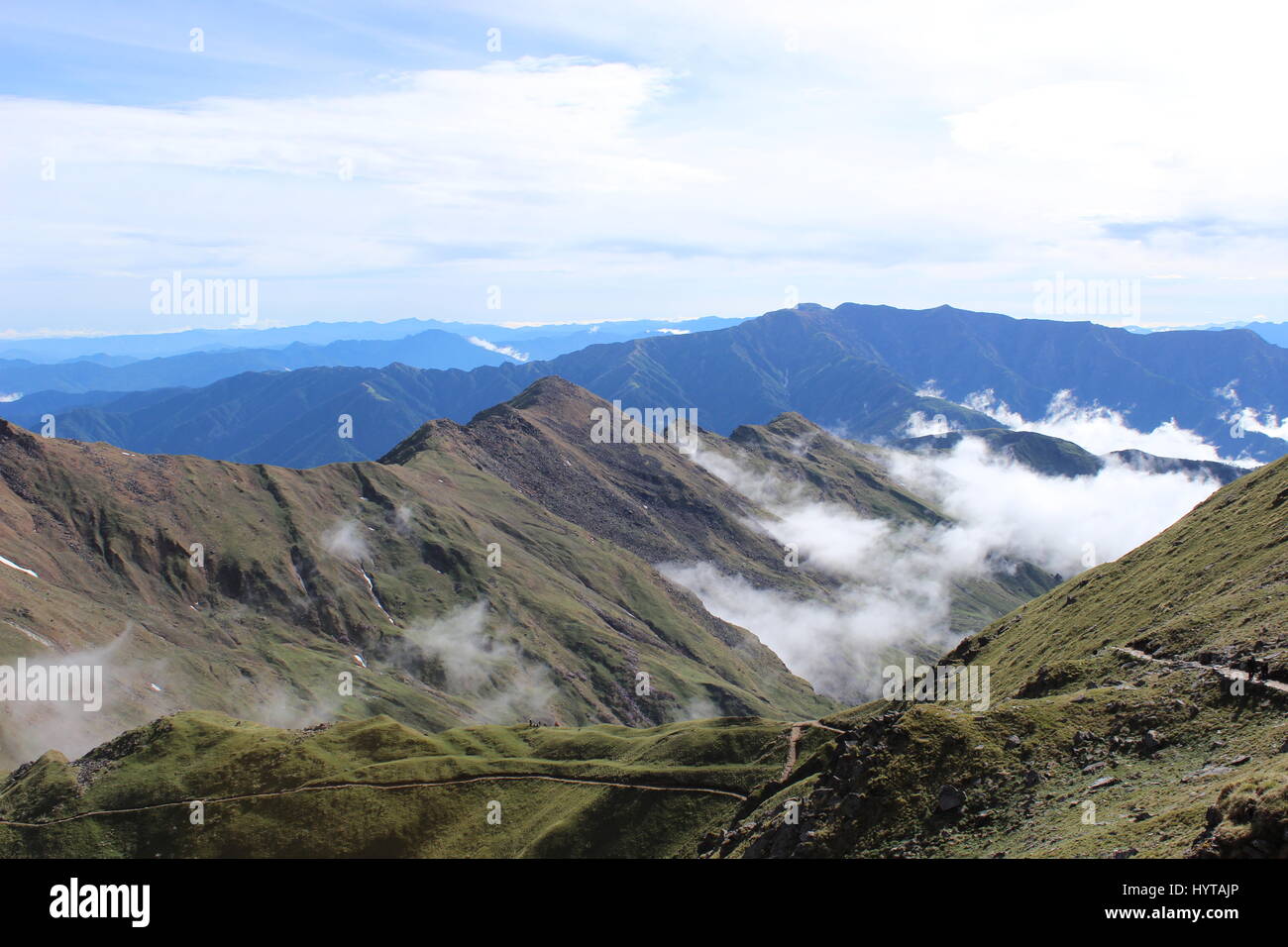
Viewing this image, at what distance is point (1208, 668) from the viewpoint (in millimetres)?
69375

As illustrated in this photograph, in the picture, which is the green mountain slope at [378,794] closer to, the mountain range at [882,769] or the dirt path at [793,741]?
the mountain range at [882,769]

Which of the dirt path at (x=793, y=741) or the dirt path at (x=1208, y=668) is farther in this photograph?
the dirt path at (x=793, y=741)

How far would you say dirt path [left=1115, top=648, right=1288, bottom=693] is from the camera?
62562 mm

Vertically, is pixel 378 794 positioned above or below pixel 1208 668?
below

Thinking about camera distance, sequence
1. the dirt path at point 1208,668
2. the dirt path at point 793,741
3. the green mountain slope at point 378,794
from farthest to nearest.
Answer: the green mountain slope at point 378,794
the dirt path at point 793,741
the dirt path at point 1208,668

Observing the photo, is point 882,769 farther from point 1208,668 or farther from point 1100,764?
point 1208,668

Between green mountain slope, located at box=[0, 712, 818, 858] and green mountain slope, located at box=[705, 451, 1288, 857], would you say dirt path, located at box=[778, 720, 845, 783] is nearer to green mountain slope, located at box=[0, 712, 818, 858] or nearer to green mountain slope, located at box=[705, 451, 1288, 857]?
green mountain slope, located at box=[0, 712, 818, 858]

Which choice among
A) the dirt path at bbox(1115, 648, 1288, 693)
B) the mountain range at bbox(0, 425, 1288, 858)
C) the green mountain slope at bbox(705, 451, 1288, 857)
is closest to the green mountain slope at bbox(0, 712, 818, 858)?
the mountain range at bbox(0, 425, 1288, 858)

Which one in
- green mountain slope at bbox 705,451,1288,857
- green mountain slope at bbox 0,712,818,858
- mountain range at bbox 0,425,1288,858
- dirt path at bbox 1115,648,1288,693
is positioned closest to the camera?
green mountain slope at bbox 705,451,1288,857

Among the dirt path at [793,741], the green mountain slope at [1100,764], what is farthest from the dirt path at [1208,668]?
the dirt path at [793,741]

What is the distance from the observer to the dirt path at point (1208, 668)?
2463 inches

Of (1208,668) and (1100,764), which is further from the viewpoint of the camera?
(1208,668)

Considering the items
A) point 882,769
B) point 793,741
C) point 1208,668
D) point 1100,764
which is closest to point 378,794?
point 793,741
